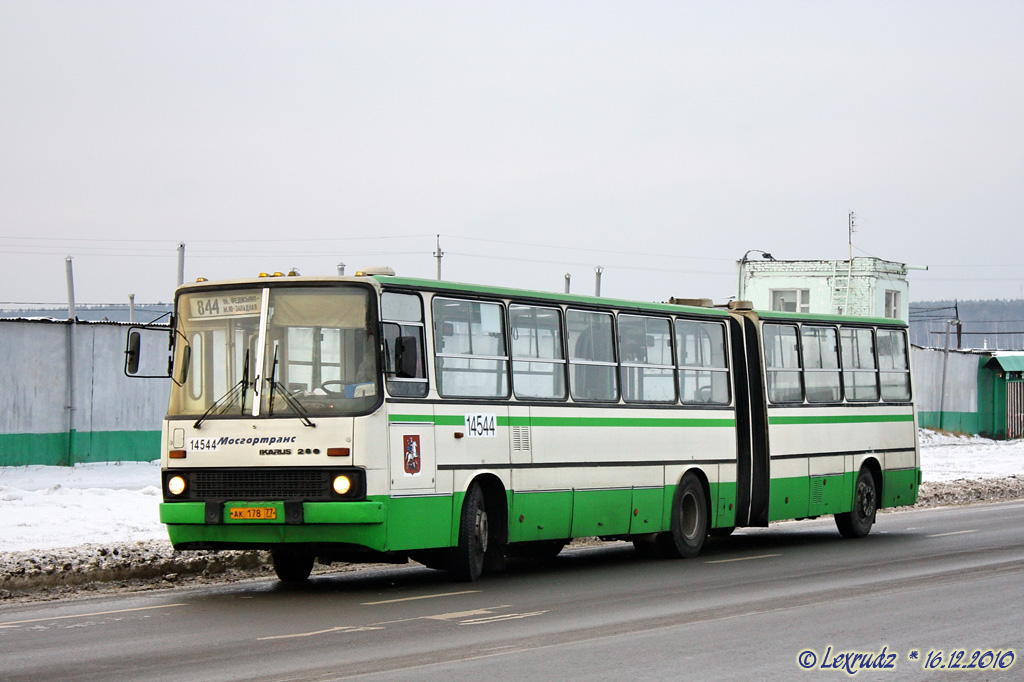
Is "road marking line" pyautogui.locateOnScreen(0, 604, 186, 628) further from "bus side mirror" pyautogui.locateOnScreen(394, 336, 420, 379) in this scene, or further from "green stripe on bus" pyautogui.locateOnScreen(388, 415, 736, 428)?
"bus side mirror" pyautogui.locateOnScreen(394, 336, 420, 379)

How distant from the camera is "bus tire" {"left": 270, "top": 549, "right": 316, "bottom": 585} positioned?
1365 centimetres

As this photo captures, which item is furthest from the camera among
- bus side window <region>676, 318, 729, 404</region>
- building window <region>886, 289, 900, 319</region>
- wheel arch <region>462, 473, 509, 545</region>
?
building window <region>886, 289, 900, 319</region>

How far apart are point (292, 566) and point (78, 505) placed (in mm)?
6616

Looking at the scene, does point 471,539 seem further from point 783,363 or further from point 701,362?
point 783,363

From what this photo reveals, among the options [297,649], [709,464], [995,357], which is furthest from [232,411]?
[995,357]

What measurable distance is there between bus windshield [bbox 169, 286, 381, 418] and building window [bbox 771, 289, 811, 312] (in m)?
53.3

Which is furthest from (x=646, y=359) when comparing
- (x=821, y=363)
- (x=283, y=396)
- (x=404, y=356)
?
(x=283, y=396)

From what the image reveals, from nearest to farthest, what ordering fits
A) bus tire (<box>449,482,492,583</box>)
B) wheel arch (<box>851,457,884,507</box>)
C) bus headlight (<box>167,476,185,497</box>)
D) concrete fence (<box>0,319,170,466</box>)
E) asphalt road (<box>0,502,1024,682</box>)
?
asphalt road (<box>0,502,1024,682</box>) → bus headlight (<box>167,476,185,497</box>) → bus tire (<box>449,482,492,583</box>) → wheel arch (<box>851,457,884,507</box>) → concrete fence (<box>0,319,170,466</box>)

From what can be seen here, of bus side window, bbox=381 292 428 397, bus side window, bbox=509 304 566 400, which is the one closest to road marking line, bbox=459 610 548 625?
bus side window, bbox=381 292 428 397

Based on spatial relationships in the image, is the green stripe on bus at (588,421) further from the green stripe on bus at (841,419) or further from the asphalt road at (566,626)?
the asphalt road at (566,626)

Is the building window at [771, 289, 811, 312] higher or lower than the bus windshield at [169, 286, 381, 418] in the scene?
higher

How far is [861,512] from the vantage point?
19.7m

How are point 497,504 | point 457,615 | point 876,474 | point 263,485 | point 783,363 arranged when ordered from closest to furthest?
point 457,615 → point 263,485 → point 497,504 → point 783,363 → point 876,474

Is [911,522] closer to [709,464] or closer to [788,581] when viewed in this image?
[709,464]
